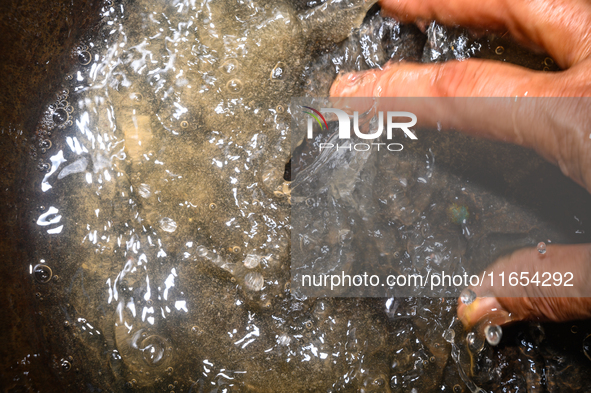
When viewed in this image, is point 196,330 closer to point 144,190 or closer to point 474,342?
point 144,190

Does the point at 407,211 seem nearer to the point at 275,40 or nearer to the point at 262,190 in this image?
the point at 262,190

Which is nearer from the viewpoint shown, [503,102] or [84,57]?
[503,102]

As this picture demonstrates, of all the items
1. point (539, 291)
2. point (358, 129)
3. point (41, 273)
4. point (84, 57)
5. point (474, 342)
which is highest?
point (84, 57)

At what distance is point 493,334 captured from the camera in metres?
1.05

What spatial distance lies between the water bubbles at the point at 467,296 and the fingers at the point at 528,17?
65 centimetres

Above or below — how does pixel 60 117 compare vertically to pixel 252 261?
above

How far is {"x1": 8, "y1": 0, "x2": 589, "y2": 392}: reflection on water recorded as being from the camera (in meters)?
1.05

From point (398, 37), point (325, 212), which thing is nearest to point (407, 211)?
point (325, 212)

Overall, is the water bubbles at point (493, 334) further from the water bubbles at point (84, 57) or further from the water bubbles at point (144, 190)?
the water bubbles at point (84, 57)

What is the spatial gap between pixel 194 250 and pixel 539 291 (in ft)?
3.11

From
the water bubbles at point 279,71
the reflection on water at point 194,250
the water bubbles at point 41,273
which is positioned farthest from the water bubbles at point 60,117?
the water bubbles at point 279,71

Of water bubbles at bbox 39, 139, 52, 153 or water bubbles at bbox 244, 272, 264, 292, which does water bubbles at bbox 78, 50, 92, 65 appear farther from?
water bubbles at bbox 244, 272, 264, 292

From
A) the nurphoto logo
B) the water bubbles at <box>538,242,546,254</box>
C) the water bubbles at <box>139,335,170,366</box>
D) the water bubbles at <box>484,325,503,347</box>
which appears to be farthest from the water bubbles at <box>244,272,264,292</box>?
the water bubbles at <box>538,242,546,254</box>

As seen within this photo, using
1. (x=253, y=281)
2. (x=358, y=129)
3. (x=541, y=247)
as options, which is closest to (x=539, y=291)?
(x=541, y=247)
